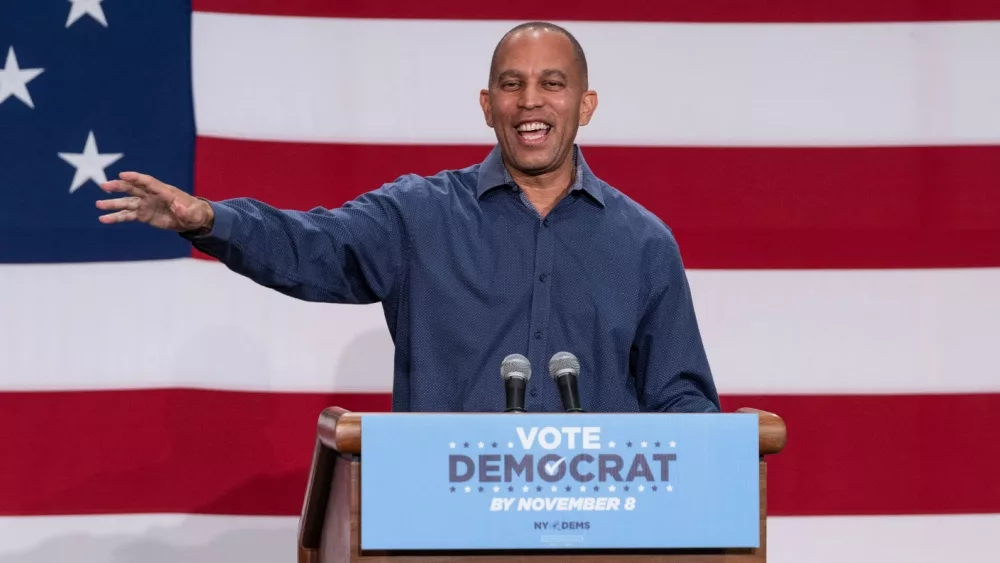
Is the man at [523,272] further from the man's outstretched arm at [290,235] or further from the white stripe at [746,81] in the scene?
the white stripe at [746,81]

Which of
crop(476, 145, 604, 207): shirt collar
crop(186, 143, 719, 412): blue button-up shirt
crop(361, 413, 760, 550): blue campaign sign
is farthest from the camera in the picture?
crop(476, 145, 604, 207): shirt collar

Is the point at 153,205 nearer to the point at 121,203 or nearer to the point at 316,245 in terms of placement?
the point at 121,203

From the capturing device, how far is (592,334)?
6.30ft

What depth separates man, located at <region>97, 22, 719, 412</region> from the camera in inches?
74.8

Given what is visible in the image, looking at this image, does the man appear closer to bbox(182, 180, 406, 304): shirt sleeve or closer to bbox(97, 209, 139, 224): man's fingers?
bbox(182, 180, 406, 304): shirt sleeve

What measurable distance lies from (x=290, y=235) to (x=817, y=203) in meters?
1.60

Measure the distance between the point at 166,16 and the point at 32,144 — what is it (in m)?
0.42

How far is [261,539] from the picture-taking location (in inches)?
113

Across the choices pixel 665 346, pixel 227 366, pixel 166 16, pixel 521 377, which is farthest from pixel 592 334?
pixel 166 16

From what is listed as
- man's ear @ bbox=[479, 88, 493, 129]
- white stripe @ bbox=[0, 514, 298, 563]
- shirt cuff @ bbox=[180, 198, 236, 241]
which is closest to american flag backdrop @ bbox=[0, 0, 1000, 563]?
white stripe @ bbox=[0, 514, 298, 563]

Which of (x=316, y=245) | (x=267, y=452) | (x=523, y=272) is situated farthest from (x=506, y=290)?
(x=267, y=452)

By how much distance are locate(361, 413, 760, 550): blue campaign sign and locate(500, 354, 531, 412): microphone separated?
6 cm

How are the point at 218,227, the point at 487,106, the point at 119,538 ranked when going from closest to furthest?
1. the point at 218,227
2. the point at 487,106
3. the point at 119,538

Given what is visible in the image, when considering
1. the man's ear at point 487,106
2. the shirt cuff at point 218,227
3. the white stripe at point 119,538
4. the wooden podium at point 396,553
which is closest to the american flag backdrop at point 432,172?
the white stripe at point 119,538
